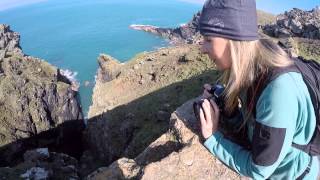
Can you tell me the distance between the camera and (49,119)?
68125mm

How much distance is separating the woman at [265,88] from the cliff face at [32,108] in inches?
2139

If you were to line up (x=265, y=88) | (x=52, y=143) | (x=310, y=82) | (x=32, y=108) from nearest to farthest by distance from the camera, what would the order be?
1. (x=265, y=88)
2. (x=310, y=82)
3. (x=52, y=143)
4. (x=32, y=108)

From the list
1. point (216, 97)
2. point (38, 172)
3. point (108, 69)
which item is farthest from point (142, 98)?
point (216, 97)

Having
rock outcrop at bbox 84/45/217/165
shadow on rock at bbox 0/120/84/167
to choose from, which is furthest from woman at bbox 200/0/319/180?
shadow on rock at bbox 0/120/84/167

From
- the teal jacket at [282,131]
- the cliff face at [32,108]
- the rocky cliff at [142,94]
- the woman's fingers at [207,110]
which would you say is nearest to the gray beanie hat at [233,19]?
the teal jacket at [282,131]

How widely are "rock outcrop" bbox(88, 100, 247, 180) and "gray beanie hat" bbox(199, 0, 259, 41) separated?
2.49m

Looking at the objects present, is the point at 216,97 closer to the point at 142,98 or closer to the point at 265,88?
the point at 265,88

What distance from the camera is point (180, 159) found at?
643 cm

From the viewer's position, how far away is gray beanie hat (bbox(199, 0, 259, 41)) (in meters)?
3.73

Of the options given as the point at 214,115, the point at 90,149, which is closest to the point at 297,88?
the point at 214,115

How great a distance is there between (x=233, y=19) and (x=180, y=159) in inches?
126

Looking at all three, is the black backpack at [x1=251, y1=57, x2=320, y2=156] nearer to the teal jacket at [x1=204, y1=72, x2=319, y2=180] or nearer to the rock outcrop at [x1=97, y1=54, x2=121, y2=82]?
the teal jacket at [x1=204, y1=72, x2=319, y2=180]

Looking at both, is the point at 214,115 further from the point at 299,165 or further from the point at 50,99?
the point at 50,99

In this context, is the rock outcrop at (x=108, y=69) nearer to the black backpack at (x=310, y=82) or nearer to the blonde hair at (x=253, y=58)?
the black backpack at (x=310, y=82)
